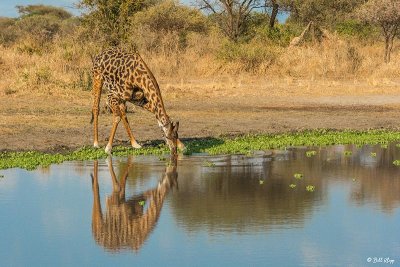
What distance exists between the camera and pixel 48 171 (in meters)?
14.5

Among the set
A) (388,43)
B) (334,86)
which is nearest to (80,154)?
(334,86)

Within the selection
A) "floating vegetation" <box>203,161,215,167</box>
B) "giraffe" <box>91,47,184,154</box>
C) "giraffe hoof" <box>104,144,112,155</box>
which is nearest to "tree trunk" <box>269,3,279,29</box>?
"giraffe" <box>91,47,184,154</box>

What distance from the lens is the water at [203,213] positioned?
9133 millimetres

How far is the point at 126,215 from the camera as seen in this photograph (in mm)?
11094

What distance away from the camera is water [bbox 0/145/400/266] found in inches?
360

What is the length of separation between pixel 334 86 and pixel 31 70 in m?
10.4

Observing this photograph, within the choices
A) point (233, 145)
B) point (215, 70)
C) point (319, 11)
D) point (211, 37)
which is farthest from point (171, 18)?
point (233, 145)

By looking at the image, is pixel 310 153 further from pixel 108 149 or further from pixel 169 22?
pixel 169 22

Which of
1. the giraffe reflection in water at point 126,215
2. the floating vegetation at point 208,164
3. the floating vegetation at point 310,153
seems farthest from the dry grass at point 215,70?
the giraffe reflection in water at point 126,215

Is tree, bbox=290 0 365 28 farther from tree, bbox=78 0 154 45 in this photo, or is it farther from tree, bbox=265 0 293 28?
tree, bbox=78 0 154 45

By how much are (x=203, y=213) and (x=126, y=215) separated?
0.93 m

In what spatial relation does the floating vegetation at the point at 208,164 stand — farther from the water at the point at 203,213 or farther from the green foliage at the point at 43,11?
the green foliage at the point at 43,11

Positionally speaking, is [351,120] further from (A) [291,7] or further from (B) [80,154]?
(A) [291,7]

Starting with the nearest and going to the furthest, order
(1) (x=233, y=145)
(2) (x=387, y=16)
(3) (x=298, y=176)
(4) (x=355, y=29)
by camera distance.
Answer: (3) (x=298, y=176) → (1) (x=233, y=145) → (2) (x=387, y=16) → (4) (x=355, y=29)
